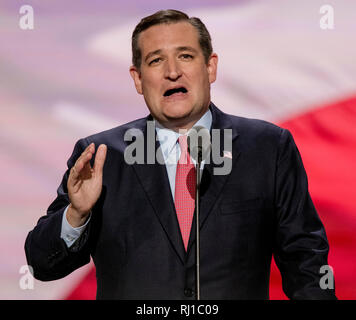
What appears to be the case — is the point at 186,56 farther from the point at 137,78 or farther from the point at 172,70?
the point at 137,78

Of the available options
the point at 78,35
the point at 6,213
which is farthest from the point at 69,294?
the point at 78,35

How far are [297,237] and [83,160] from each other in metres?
0.57

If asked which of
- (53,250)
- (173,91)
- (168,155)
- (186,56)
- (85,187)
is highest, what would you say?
(186,56)

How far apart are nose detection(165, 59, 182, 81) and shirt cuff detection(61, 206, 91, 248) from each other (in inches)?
18.1

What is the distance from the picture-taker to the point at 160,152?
5.41 feet

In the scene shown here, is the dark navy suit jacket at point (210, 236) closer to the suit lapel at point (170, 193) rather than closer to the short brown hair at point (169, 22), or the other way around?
the suit lapel at point (170, 193)

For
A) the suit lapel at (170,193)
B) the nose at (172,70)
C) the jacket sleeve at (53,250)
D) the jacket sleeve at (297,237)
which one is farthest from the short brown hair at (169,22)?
the jacket sleeve at (53,250)

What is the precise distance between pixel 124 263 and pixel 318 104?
4.11 feet

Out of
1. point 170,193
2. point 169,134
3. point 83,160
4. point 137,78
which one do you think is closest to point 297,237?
point 170,193

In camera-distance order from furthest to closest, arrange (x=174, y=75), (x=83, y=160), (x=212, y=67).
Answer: (x=212, y=67) → (x=174, y=75) → (x=83, y=160)

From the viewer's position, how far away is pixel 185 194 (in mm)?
1563

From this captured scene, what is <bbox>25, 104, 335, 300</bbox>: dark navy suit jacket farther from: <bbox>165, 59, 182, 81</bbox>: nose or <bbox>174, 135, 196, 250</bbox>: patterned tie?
<bbox>165, 59, 182, 81</bbox>: nose

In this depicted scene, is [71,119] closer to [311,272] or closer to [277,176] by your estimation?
[277,176]
